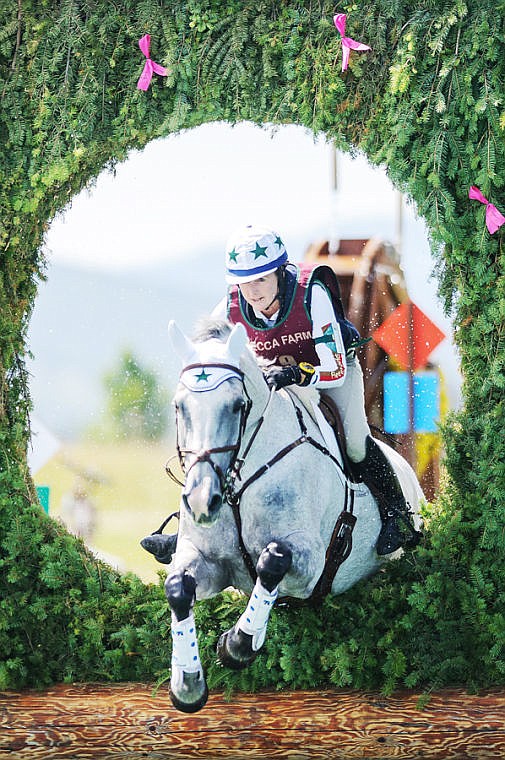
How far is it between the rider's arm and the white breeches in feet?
0.98

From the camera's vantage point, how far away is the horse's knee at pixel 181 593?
307 cm

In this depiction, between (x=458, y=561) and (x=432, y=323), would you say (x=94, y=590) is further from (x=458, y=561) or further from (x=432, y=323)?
(x=432, y=323)

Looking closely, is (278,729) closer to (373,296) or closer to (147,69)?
(147,69)

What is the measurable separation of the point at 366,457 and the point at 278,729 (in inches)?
45.5

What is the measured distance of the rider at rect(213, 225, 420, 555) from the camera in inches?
133

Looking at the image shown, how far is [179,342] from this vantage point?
9.89ft

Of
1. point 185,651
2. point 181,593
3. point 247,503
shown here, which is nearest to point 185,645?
point 185,651

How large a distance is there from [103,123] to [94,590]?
2185 millimetres

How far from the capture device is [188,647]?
10.1 ft

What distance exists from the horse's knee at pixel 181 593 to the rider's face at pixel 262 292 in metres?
1.07

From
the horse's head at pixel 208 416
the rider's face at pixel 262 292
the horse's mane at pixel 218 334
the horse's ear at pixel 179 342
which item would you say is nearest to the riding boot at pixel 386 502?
the rider's face at pixel 262 292

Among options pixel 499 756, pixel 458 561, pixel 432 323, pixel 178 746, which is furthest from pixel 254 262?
pixel 432 323

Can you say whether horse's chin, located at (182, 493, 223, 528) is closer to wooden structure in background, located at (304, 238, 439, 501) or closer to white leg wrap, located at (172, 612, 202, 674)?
white leg wrap, located at (172, 612, 202, 674)

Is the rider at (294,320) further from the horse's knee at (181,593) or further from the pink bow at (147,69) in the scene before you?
the pink bow at (147,69)
